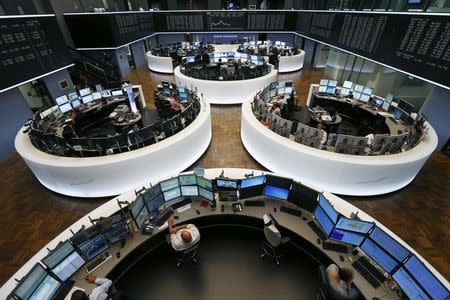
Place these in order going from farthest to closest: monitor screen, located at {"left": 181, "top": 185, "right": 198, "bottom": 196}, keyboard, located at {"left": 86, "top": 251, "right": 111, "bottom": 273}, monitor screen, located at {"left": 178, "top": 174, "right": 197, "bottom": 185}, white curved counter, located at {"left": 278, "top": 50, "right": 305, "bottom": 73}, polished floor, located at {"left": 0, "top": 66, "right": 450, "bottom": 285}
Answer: white curved counter, located at {"left": 278, "top": 50, "right": 305, "bottom": 73}
polished floor, located at {"left": 0, "top": 66, "right": 450, "bottom": 285}
monitor screen, located at {"left": 181, "top": 185, "right": 198, "bottom": 196}
monitor screen, located at {"left": 178, "top": 174, "right": 197, "bottom": 185}
keyboard, located at {"left": 86, "top": 251, "right": 111, "bottom": 273}

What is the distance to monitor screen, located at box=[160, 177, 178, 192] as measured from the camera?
388 centimetres

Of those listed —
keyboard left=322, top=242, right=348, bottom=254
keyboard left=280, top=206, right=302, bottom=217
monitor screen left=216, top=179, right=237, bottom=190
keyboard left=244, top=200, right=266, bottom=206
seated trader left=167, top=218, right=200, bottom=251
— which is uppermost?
monitor screen left=216, top=179, right=237, bottom=190

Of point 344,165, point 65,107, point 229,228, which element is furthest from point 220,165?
point 65,107

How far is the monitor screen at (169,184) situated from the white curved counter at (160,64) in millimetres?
12116

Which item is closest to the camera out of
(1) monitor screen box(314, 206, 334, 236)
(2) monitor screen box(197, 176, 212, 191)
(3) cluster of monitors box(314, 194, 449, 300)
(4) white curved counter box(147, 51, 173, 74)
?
(3) cluster of monitors box(314, 194, 449, 300)

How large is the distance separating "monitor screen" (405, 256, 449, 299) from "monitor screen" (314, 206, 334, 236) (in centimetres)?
97

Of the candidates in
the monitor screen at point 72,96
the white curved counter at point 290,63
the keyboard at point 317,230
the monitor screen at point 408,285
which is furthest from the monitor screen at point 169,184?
the white curved counter at point 290,63

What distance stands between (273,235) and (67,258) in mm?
2914

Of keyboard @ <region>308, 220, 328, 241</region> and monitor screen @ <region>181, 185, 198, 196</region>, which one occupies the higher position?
monitor screen @ <region>181, 185, 198, 196</region>

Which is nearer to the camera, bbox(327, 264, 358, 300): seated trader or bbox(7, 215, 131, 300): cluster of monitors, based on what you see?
bbox(7, 215, 131, 300): cluster of monitors

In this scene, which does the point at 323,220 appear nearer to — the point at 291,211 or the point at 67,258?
the point at 291,211

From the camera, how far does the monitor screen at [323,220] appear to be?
345 cm

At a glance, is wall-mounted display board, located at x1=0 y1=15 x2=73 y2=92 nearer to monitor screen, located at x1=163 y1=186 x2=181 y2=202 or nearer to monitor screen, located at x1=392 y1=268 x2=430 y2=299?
monitor screen, located at x1=163 y1=186 x2=181 y2=202

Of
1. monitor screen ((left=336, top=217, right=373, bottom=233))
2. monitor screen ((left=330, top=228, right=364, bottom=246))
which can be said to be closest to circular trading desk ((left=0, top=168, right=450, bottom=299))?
monitor screen ((left=336, top=217, right=373, bottom=233))
